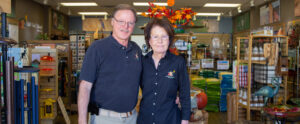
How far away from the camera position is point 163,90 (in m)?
2.05

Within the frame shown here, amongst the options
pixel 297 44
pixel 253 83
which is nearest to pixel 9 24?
pixel 253 83

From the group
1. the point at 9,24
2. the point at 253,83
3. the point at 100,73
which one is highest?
the point at 9,24

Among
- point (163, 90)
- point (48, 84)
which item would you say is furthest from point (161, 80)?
point (48, 84)

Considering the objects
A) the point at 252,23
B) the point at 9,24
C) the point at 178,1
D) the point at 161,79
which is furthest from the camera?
the point at 252,23

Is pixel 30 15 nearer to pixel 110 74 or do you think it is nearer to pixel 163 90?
pixel 110 74

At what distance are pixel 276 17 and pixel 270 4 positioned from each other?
2.39 ft

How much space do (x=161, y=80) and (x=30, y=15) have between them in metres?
8.96

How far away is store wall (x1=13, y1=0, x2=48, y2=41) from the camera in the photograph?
28.9 feet

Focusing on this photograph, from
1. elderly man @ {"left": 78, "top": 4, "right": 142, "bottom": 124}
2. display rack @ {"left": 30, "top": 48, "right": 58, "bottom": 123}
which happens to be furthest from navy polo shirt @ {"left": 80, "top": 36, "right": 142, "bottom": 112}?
display rack @ {"left": 30, "top": 48, "right": 58, "bottom": 123}

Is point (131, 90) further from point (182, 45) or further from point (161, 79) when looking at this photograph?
point (182, 45)

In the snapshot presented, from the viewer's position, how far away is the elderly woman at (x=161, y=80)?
2049 millimetres

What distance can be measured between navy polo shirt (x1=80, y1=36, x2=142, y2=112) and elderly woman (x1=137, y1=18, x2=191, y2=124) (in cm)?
14

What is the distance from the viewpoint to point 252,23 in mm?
10938

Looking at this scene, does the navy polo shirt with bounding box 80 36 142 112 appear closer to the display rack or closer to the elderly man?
the elderly man
